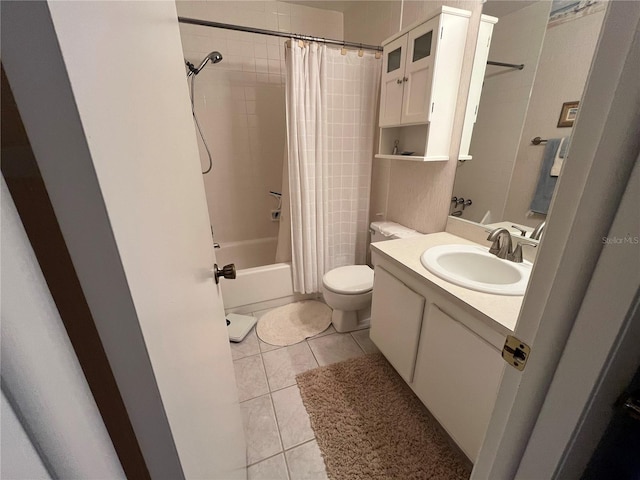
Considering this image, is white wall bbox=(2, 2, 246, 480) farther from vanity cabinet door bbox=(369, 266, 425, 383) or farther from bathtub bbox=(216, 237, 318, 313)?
bathtub bbox=(216, 237, 318, 313)

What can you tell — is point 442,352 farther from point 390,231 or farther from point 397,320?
point 390,231

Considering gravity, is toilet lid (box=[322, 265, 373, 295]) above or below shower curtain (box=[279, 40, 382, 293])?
below

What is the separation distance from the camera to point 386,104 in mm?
1653

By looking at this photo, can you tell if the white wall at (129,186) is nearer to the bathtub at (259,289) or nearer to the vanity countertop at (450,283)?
the vanity countertop at (450,283)

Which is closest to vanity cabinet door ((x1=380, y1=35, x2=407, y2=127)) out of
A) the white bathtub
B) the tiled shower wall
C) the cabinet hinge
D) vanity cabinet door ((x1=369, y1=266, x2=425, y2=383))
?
vanity cabinet door ((x1=369, y1=266, x2=425, y2=383))

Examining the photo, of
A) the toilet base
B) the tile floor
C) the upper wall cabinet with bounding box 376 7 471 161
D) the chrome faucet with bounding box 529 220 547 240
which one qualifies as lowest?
the tile floor

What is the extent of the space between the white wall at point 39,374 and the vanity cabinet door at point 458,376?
102 cm

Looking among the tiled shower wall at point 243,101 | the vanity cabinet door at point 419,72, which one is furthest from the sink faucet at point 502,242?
the tiled shower wall at point 243,101

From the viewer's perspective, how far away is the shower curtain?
65.6 inches

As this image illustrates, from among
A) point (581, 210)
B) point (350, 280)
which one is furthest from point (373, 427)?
point (581, 210)

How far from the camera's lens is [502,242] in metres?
1.17

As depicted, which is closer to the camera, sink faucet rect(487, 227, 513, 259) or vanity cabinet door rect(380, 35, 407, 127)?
sink faucet rect(487, 227, 513, 259)

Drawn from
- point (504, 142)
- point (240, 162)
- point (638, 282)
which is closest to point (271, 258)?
point (240, 162)

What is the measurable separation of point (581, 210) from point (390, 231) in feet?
4.71
